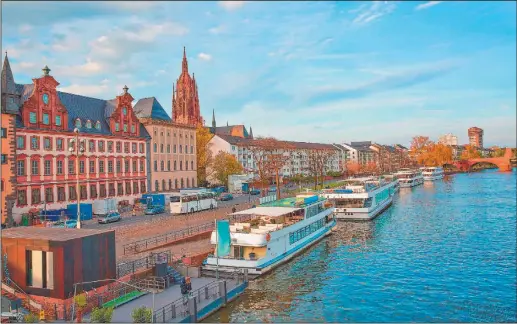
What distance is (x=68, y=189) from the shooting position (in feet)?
200

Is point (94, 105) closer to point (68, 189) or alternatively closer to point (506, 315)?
point (68, 189)

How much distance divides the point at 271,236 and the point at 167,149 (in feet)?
165

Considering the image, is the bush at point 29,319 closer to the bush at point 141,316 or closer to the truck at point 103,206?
the bush at point 141,316

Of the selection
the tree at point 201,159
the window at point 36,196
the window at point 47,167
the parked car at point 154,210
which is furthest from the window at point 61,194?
the tree at point 201,159

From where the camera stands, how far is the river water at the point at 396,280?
2780 cm

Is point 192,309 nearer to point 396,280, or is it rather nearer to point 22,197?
point 396,280

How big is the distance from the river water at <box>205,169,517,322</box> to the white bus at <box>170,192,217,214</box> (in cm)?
2068

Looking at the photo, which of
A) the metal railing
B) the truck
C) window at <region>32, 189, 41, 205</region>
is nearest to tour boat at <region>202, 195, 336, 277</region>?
the metal railing

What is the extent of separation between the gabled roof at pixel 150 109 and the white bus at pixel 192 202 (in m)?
23.0

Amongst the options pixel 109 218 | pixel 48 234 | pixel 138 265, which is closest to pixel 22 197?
pixel 109 218

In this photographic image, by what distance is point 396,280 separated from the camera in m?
34.6

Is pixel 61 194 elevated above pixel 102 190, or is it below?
A: below

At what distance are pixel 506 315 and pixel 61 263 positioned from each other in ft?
87.5

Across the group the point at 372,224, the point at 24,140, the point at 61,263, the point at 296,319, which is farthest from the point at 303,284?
the point at 24,140
